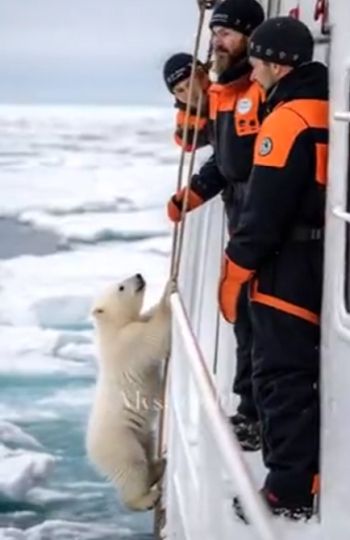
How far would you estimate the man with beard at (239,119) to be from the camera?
213 cm

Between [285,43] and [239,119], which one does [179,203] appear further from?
[285,43]

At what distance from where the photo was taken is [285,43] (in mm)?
1764

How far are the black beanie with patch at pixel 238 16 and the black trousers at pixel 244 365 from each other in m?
0.49

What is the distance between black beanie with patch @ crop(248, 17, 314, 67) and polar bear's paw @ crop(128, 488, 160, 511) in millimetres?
1673

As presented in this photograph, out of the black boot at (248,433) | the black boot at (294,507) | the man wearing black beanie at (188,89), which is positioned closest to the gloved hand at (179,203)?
the man wearing black beanie at (188,89)

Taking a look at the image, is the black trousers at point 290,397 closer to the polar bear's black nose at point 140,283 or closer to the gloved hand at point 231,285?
the gloved hand at point 231,285

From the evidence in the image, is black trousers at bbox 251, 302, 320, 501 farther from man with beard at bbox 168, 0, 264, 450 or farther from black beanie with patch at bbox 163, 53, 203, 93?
black beanie with patch at bbox 163, 53, 203, 93

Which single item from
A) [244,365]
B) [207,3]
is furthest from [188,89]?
[244,365]

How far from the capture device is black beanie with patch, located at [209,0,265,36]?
2.16 metres

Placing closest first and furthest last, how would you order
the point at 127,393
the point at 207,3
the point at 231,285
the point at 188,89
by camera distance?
the point at 231,285 < the point at 188,89 < the point at 207,3 < the point at 127,393

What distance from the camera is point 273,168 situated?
172 cm

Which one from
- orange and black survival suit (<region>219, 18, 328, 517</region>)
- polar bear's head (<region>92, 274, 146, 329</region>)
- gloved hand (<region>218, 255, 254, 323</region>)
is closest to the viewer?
orange and black survival suit (<region>219, 18, 328, 517</region>)

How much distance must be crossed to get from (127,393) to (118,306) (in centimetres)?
23

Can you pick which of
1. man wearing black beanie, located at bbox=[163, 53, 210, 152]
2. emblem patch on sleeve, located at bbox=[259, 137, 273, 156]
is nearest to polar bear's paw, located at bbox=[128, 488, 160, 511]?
man wearing black beanie, located at bbox=[163, 53, 210, 152]
